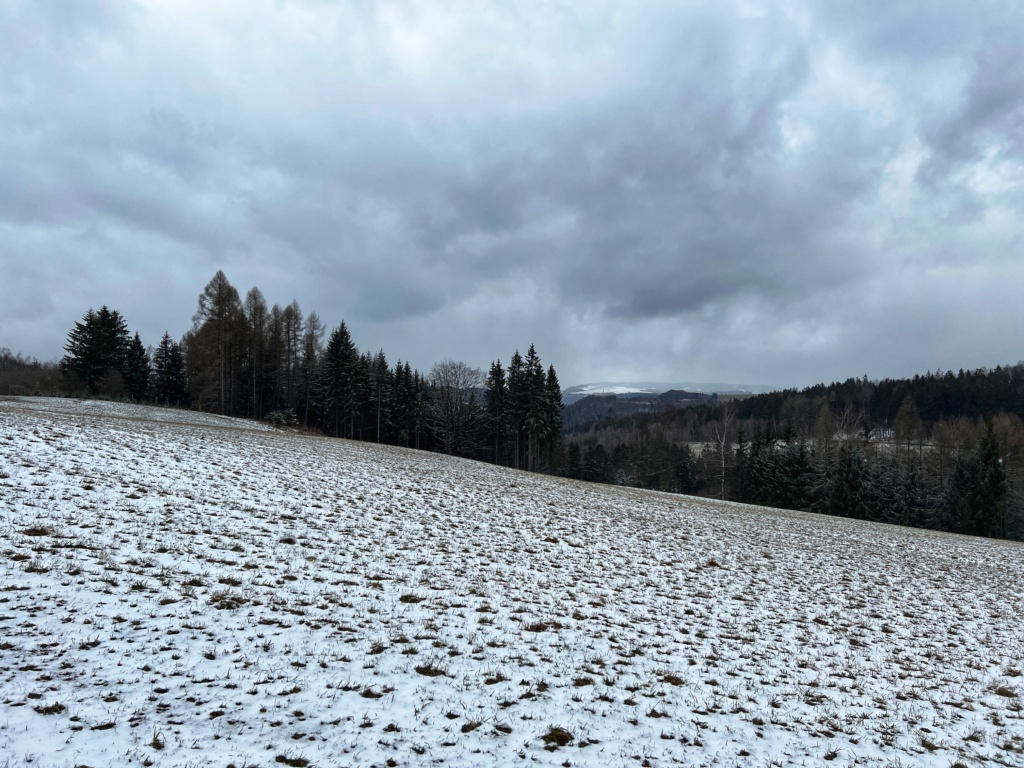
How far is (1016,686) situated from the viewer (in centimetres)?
868

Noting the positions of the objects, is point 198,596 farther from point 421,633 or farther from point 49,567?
point 421,633

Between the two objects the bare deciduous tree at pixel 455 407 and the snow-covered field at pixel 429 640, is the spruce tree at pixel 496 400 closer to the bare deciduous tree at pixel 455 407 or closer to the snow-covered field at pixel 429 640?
the bare deciduous tree at pixel 455 407

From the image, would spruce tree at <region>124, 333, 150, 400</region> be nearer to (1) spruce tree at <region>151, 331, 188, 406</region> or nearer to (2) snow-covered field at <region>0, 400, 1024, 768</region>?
(1) spruce tree at <region>151, 331, 188, 406</region>

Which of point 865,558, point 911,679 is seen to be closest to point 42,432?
point 911,679

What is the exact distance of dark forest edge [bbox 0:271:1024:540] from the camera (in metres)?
52.2

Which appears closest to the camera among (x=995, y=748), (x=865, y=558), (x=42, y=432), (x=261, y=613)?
(x=995, y=748)

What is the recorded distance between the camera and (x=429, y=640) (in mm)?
7660

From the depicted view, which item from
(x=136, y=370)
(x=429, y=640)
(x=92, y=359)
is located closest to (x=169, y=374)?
(x=136, y=370)

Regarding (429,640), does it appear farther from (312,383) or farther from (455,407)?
(312,383)

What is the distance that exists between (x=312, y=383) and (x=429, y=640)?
65.5 meters

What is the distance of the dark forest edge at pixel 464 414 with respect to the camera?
171ft

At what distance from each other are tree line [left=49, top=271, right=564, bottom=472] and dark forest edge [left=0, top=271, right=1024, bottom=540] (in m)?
0.19

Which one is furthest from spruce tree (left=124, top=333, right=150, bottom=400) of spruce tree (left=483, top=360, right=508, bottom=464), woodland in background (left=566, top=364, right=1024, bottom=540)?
woodland in background (left=566, top=364, right=1024, bottom=540)

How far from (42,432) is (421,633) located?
→ 61.8 feet
